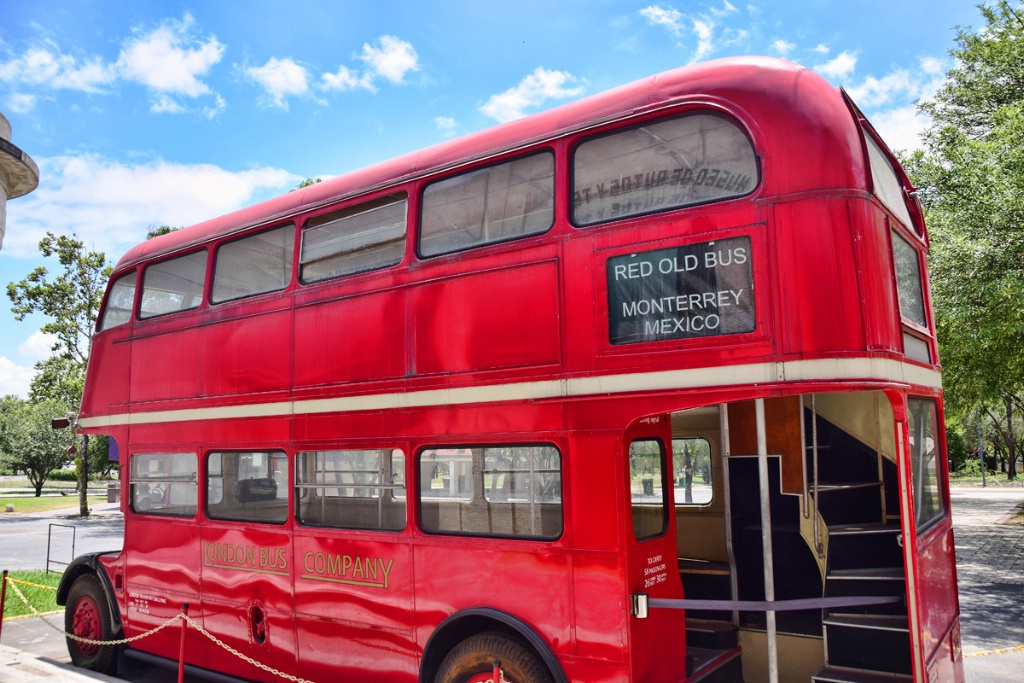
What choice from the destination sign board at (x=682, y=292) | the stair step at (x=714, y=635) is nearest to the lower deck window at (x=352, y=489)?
the destination sign board at (x=682, y=292)

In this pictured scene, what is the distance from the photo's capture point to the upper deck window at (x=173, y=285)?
24.1 ft

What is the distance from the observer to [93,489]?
50469mm

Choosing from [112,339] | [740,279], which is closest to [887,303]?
[740,279]

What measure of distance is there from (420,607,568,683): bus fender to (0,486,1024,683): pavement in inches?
155

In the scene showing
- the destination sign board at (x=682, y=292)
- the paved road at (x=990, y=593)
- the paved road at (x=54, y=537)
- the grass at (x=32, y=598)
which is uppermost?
the destination sign board at (x=682, y=292)

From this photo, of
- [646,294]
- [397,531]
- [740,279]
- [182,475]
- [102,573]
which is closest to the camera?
[740,279]

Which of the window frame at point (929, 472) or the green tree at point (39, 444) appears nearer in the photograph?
the window frame at point (929, 472)

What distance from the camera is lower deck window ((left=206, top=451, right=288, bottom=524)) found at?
21.0ft

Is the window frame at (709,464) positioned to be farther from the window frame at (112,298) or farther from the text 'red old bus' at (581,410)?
the window frame at (112,298)

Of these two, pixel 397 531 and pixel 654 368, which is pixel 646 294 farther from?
pixel 397 531

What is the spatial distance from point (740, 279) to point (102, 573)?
24.0 feet

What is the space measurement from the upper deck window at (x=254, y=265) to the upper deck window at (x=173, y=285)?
308mm

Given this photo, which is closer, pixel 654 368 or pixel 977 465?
pixel 654 368

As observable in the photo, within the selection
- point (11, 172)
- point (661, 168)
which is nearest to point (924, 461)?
point (661, 168)
